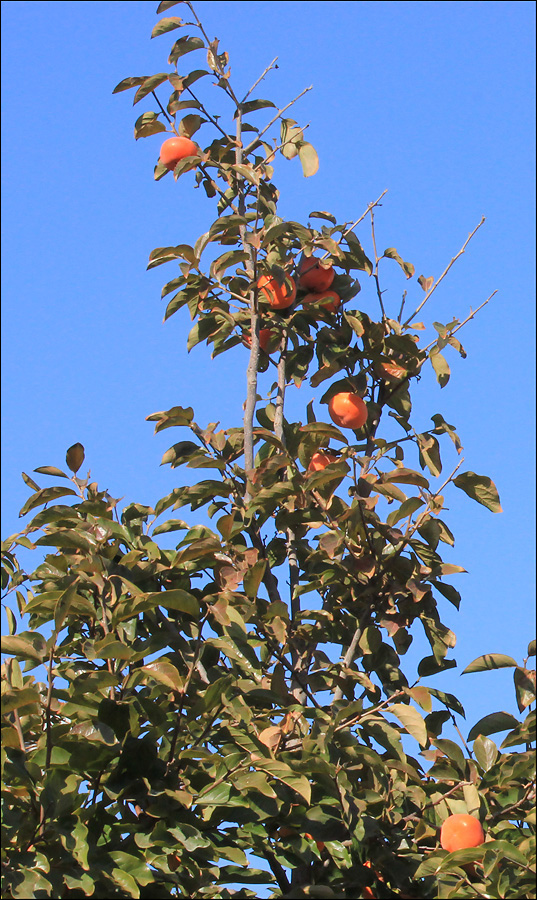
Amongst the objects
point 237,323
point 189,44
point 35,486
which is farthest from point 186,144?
point 35,486

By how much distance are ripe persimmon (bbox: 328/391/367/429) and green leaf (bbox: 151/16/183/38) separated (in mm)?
1292

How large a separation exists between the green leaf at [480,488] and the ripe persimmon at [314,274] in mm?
731

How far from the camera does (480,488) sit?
2553 mm

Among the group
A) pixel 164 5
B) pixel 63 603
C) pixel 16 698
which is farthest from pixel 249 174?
pixel 16 698

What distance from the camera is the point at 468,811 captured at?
221cm

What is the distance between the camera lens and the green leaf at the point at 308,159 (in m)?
3.02

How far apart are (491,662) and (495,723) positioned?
0.18 m

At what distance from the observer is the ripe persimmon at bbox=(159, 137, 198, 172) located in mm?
3002

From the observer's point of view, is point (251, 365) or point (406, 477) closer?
point (406, 477)

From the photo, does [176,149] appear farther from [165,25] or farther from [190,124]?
[165,25]

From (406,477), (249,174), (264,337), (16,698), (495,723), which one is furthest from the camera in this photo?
(264,337)

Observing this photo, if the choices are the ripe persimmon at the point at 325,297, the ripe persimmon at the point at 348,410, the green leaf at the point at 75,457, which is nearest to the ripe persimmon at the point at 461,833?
the ripe persimmon at the point at 348,410

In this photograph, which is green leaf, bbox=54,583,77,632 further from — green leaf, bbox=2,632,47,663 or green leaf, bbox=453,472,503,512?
green leaf, bbox=453,472,503,512

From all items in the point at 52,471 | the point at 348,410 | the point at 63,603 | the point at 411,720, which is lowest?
the point at 411,720
